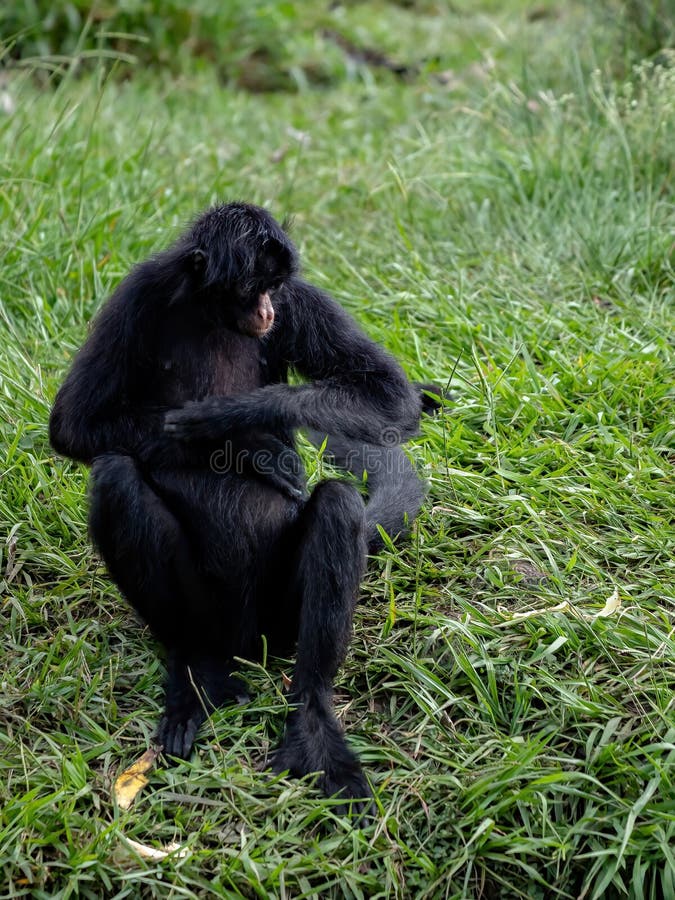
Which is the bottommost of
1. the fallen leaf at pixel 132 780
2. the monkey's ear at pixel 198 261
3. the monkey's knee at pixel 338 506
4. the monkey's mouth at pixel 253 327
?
the fallen leaf at pixel 132 780

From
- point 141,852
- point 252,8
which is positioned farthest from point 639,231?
point 252,8

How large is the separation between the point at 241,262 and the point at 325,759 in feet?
5.81

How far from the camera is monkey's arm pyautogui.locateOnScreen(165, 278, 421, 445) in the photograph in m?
3.96

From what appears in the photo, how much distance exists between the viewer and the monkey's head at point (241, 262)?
3.84 m

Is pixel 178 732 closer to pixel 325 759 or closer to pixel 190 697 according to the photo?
pixel 190 697

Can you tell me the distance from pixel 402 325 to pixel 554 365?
2.88 ft

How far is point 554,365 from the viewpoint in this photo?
554 cm

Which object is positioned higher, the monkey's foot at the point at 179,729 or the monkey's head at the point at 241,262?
the monkey's head at the point at 241,262

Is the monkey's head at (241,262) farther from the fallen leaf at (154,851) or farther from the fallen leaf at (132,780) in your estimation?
the fallen leaf at (154,851)

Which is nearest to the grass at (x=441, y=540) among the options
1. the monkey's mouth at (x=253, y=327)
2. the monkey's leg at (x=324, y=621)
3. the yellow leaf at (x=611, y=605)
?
the yellow leaf at (x=611, y=605)

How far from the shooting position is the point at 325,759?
11.8 ft

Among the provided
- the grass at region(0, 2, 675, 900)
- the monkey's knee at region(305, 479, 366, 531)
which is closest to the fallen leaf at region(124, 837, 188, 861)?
the grass at region(0, 2, 675, 900)

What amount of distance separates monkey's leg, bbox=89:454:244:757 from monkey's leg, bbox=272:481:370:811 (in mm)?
355

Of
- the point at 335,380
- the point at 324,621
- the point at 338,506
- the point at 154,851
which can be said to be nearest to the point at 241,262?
the point at 335,380
